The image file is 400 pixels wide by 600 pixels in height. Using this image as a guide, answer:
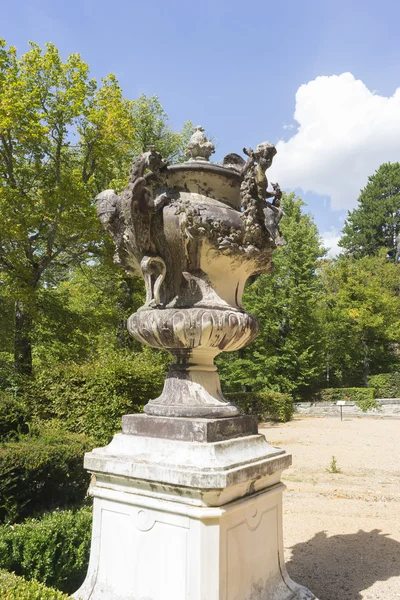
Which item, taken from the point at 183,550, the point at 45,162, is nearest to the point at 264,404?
the point at 45,162

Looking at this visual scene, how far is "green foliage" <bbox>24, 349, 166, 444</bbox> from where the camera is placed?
32.2 ft

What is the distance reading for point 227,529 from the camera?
2.68 m

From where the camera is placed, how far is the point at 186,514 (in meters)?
2.60

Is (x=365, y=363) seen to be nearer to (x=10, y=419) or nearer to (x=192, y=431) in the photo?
(x=10, y=419)

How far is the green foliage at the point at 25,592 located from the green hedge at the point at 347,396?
73.4 ft

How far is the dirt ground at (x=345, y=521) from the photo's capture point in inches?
177

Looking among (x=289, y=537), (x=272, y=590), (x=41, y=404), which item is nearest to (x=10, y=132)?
(x=41, y=404)

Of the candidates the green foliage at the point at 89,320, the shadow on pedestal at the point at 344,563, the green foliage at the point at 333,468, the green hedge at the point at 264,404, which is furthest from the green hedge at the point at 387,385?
the shadow on pedestal at the point at 344,563

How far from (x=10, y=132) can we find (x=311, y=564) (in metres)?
12.0

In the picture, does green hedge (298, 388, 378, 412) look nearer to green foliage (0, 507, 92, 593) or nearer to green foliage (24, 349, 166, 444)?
green foliage (24, 349, 166, 444)

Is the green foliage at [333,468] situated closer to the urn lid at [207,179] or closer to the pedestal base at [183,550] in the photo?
the pedestal base at [183,550]

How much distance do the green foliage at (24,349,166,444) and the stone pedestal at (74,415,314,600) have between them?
6.70 metres

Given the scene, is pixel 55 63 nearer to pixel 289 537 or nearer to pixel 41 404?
pixel 41 404

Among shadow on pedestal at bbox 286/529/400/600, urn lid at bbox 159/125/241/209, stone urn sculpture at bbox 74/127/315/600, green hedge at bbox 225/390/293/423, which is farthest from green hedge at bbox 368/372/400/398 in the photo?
urn lid at bbox 159/125/241/209
